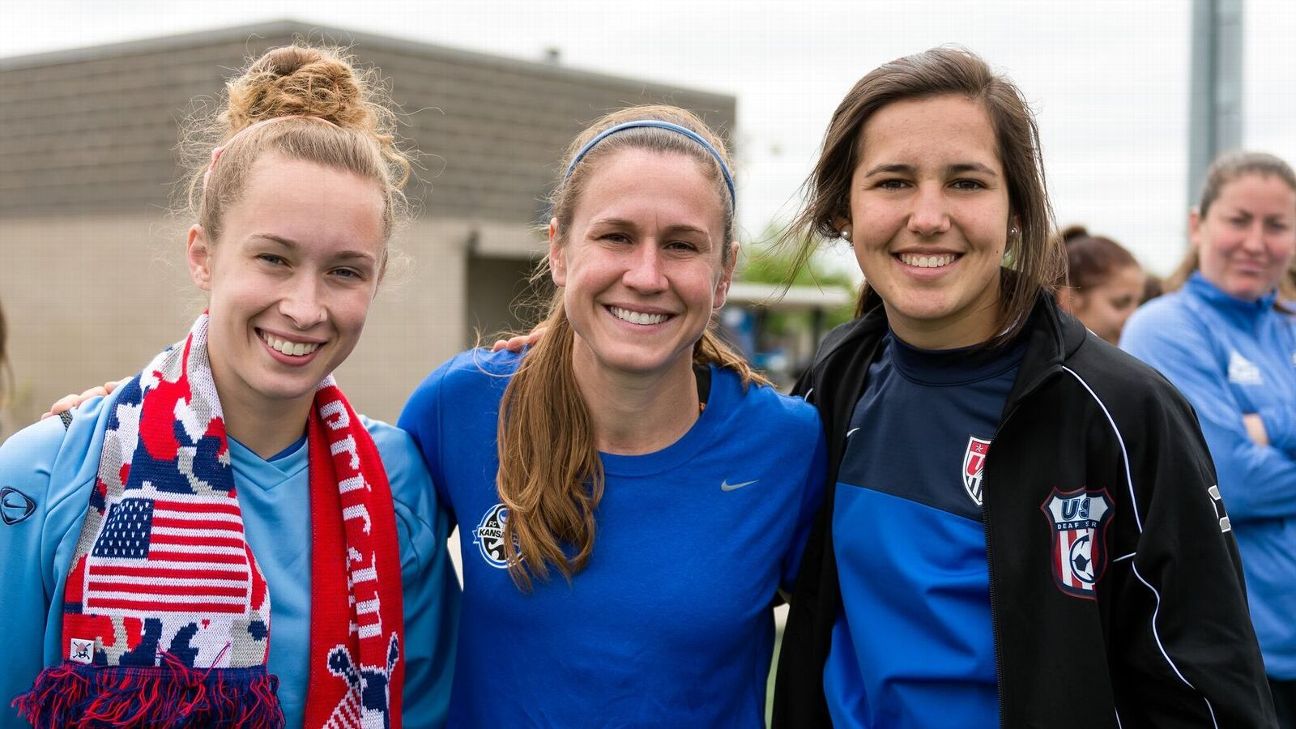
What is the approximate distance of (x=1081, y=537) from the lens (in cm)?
224

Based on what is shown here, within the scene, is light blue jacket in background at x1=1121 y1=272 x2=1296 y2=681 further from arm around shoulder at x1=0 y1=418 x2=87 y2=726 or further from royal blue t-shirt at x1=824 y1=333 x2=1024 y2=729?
arm around shoulder at x1=0 y1=418 x2=87 y2=726

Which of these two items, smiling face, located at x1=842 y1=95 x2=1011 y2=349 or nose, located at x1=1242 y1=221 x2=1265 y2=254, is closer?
smiling face, located at x1=842 y1=95 x2=1011 y2=349

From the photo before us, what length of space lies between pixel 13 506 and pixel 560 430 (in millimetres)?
1109

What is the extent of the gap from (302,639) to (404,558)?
32cm

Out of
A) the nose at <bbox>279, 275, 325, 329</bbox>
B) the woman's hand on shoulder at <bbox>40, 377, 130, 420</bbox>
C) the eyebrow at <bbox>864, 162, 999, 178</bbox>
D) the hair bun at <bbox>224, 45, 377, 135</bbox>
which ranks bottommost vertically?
the woman's hand on shoulder at <bbox>40, 377, 130, 420</bbox>

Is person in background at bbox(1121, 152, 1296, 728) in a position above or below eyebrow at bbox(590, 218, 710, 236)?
below

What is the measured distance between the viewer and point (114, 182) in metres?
13.4

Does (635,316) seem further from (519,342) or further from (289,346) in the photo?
(289,346)

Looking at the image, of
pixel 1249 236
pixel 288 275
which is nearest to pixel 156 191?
pixel 288 275

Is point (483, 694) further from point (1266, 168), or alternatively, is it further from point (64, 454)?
point (1266, 168)

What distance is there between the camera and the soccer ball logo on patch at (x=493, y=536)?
8.25 ft

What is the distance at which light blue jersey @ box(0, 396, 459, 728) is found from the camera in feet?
6.95

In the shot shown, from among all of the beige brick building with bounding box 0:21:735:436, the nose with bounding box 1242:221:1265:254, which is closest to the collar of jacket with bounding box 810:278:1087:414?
the nose with bounding box 1242:221:1265:254

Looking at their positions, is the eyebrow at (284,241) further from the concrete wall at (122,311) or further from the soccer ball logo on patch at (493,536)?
the concrete wall at (122,311)
